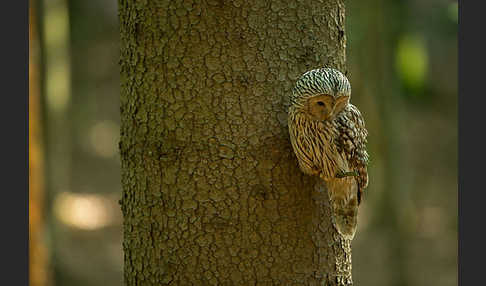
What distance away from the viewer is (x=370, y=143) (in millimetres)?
6480

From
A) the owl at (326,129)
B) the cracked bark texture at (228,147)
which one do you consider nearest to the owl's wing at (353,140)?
the owl at (326,129)

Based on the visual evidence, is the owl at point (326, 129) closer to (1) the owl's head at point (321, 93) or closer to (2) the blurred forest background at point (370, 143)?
(1) the owl's head at point (321, 93)

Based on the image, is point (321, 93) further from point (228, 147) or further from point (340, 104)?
point (228, 147)

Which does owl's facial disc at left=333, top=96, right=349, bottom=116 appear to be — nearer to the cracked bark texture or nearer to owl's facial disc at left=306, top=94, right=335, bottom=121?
owl's facial disc at left=306, top=94, right=335, bottom=121

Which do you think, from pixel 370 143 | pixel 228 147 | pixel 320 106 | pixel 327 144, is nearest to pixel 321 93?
pixel 320 106

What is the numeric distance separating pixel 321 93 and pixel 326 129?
12 cm

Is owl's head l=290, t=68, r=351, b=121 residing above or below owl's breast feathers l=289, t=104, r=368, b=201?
above

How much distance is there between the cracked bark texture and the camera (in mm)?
1800

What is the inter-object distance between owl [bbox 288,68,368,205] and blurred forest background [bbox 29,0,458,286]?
367cm

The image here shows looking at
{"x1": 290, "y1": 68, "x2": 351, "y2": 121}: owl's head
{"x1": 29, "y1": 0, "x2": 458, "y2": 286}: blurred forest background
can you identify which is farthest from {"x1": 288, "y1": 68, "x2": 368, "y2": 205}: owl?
{"x1": 29, "y1": 0, "x2": 458, "y2": 286}: blurred forest background

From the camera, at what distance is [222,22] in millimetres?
1806

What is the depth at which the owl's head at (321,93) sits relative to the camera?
171cm

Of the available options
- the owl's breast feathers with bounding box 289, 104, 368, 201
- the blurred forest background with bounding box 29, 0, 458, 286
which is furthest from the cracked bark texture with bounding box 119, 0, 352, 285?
the blurred forest background with bounding box 29, 0, 458, 286

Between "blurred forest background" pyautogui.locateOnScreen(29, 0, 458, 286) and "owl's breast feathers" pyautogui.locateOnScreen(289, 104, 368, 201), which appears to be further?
"blurred forest background" pyautogui.locateOnScreen(29, 0, 458, 286)
